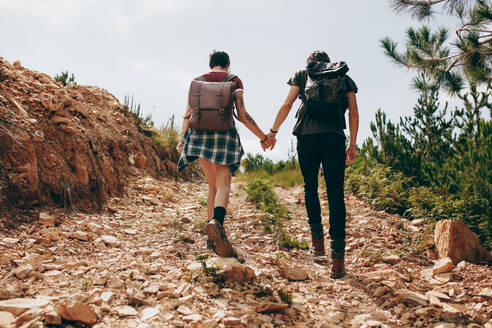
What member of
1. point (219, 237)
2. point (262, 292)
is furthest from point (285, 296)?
point (219, 237)

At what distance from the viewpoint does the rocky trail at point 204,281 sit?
2.29 meters

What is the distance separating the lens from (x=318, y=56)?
3.50 metres

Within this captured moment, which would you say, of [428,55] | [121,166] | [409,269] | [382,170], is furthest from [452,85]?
[121,166]

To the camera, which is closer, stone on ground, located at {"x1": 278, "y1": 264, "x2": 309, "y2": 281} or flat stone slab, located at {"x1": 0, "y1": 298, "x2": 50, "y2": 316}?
flat stone slab, located at {"x1": 0, "y1": 298, "x2": 50, "y2": 316}

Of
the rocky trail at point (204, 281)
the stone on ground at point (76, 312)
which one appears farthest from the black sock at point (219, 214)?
the stone on ground at point (76, 312)

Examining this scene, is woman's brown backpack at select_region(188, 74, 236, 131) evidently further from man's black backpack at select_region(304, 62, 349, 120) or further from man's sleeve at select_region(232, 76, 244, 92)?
man's black backpack at select_region(304, 62, 349, 120)

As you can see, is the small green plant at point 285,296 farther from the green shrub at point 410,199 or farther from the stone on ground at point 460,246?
the green shrub at point 410,199

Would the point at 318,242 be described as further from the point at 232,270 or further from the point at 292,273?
A: the point at 232,270

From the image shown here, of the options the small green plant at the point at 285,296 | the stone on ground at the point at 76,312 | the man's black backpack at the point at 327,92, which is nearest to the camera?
the stone on ground at the point at 76,312

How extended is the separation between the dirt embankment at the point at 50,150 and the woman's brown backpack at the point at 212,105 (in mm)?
1957

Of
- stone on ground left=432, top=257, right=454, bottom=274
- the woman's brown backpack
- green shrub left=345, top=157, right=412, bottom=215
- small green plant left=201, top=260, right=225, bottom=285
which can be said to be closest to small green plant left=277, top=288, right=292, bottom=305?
small green plant left=201, top=260, right=225, bottom=285

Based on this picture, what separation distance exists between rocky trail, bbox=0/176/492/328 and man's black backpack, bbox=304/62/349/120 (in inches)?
57.4

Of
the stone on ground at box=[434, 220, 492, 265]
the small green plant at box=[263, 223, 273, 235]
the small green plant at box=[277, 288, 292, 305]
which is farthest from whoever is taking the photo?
the small green plant at box=[263, 223, 273, 235]

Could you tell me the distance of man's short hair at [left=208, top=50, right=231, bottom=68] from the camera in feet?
11.6
